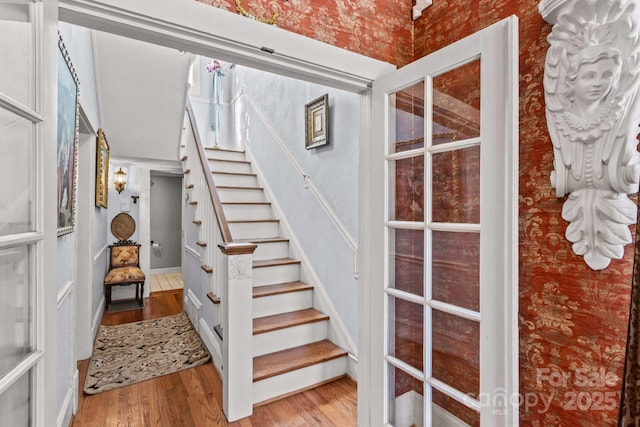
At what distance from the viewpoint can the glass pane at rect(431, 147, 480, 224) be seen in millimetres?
1241

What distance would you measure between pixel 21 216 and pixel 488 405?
5.07ft

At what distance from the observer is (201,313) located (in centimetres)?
331

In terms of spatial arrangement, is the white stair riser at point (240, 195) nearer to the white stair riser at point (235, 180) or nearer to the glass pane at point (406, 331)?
the white stair riser at point (235, 180)

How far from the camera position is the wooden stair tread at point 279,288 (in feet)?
8.91

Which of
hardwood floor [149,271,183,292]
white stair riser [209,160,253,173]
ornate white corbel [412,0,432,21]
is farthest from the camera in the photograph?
hardwood floor [149,271,183,292]

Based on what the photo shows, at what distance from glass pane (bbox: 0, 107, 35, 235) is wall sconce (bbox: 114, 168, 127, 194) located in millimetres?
4669

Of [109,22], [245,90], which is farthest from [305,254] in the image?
[245,90]

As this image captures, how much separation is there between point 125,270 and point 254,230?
2259 mm

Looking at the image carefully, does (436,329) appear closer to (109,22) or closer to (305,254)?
(109,22)

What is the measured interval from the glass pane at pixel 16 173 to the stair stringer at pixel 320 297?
7.07 feet

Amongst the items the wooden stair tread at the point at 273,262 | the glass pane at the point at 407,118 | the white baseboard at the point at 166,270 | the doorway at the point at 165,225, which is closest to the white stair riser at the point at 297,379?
the wooden stair tread at the point at 273,262

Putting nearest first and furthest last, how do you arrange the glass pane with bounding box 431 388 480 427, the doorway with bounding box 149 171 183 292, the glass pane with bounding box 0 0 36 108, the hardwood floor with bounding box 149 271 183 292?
the glass pane with bounding box 0 0 36 108 → the glass pane with bounding box 431 388 480 427 → the hardwood floor with bounding box 149 271 183 292 → the doorway with bounding box 149 171 183 292

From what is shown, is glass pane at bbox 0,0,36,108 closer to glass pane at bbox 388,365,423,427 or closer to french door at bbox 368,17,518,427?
french door at bbox 368,17,518,427

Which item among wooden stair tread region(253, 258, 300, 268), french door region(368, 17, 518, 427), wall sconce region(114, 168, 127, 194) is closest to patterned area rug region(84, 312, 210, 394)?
wooden stair tread region(253, 258, 300, 268)
